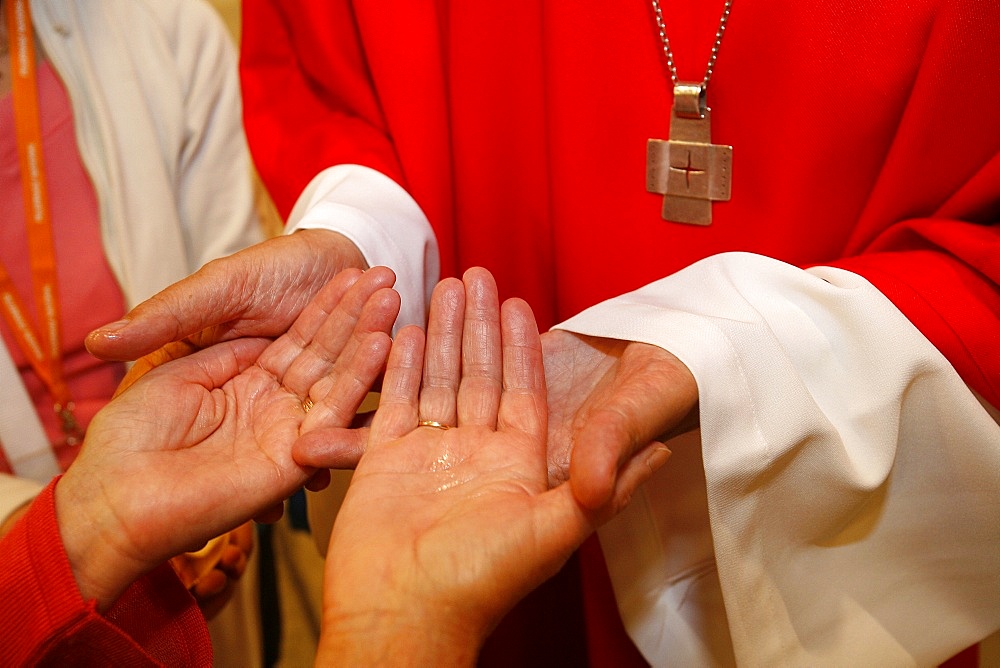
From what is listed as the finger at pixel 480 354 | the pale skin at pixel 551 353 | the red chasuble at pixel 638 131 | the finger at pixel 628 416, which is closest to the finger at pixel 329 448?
the pale skin at pixel 551 353

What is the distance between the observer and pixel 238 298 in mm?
810

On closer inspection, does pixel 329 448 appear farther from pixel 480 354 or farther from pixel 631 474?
pixel 631 474

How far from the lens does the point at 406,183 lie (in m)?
1.04

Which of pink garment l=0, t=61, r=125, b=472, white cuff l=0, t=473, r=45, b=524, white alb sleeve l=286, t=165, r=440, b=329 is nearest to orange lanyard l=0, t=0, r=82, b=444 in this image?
pink garment l=0, t=61, r=125, b=472

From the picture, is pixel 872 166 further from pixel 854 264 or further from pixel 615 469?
pixel 615 469

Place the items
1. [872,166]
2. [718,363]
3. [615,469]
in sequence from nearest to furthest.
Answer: [615,469]
[718,363]
[872,166]

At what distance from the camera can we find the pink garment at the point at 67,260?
113cm

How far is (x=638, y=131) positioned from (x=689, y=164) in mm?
79

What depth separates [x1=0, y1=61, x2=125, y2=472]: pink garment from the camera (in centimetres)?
113

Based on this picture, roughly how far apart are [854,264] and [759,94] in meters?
0.20

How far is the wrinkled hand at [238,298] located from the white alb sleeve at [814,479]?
1.07 feet

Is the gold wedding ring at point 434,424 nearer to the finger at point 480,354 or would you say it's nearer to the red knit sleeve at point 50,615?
the finger at point 480,354

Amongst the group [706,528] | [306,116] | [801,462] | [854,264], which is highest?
[306,116]

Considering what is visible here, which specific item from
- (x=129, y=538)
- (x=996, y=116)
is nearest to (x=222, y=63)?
(x=129, y=538)
